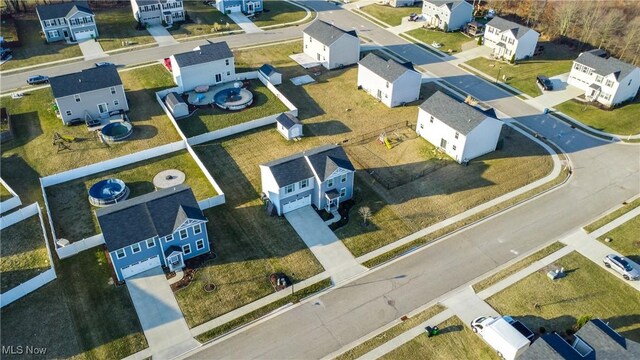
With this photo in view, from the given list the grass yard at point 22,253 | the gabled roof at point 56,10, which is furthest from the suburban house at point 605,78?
the gabled roof at point 56,10

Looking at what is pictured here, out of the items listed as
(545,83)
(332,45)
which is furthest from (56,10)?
(545,83)

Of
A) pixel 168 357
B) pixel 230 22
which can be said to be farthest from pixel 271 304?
pixel 230 22

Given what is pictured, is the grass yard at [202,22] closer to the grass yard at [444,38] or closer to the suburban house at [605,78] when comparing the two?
the grass yard at [444,38]

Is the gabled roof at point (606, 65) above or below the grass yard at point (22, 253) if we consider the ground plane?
above

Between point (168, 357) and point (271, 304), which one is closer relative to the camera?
point (168, 357)

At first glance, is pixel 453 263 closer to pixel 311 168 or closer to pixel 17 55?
pixel 311 168

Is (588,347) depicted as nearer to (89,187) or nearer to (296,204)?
(296,204)

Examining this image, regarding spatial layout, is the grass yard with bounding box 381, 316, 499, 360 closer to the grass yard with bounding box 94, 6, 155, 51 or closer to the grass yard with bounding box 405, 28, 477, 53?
the grass yard with bounding box 405, 28, 477, 53
